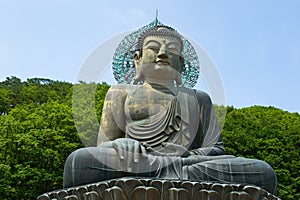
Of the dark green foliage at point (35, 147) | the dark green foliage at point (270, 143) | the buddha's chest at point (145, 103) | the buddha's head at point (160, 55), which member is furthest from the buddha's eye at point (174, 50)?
the dark green foliage at point (270, 143)

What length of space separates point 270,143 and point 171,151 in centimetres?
991

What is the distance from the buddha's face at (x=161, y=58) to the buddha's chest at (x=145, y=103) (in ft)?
0.89

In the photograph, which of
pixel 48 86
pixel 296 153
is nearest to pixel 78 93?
pixel 296 153

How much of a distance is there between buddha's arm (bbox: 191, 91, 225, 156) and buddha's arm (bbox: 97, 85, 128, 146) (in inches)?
37.9

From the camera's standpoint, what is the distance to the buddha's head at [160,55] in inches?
291

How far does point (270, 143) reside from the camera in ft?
52.2

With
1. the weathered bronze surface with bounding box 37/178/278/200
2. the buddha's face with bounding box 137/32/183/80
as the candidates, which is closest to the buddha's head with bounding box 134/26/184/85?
the buddha's face with bounding box 137/32/183/80

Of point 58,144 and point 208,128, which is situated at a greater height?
point 58,144

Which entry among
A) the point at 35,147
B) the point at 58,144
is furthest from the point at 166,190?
the point at 58,144

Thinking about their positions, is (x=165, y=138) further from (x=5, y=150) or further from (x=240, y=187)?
(x=5, y=150)

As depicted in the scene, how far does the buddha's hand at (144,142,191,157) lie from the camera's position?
6.40 meters

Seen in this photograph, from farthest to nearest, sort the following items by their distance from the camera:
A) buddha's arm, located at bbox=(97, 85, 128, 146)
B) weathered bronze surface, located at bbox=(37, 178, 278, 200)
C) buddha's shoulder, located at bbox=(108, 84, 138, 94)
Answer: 1. buddha's shoulder, located at bbox=(108, 84, 138, 94)
2. buddha's arm, located at bbox=(97, 85, 128, 146)
3. weathered bronze surface, located at bbox=(37, 178, 278, 200)

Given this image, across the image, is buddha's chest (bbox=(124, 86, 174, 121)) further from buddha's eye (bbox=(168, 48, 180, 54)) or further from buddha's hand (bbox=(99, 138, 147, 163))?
buddha's hand (bbox=(99, 138, 147, 163))

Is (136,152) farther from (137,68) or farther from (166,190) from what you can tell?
(137,68)
